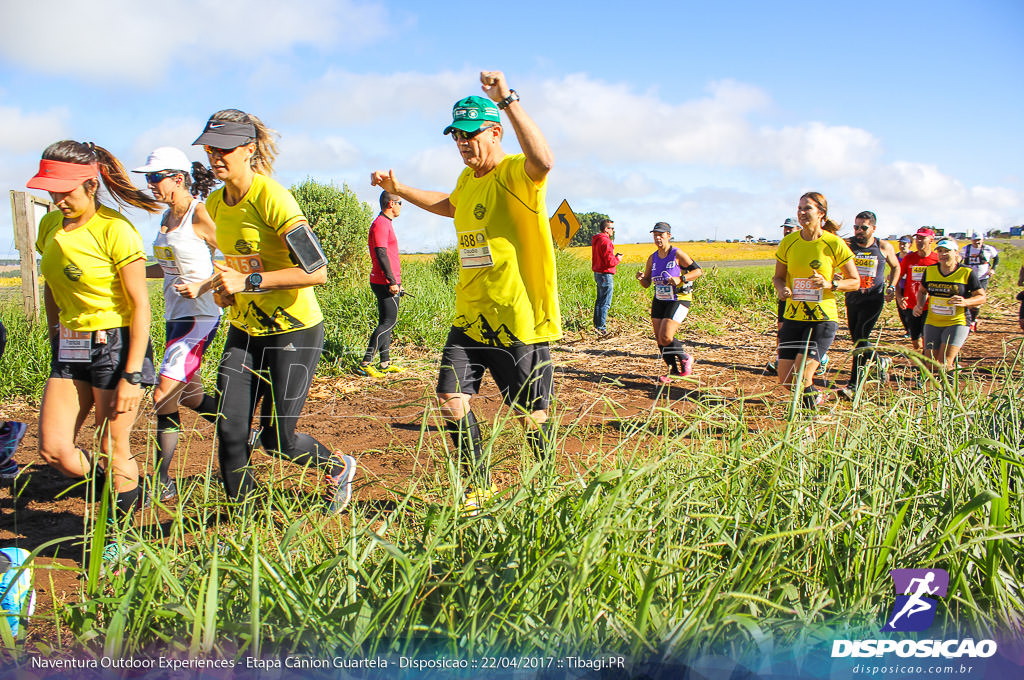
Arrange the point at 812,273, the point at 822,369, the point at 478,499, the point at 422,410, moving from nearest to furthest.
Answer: the point at 478,499
the point at 822,369
the point at 422,410
the point at 812,273

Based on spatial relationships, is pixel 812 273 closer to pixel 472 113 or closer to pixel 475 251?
pixel 475 251

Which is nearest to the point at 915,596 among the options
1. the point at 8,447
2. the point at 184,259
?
the point at 184,259

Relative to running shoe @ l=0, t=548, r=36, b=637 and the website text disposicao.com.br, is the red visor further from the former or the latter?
the website text disposicao.com.br

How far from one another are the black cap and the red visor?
1.87 feet

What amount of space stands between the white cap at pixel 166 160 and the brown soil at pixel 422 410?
4.35 ft

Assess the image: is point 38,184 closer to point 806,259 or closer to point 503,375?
point 503,375

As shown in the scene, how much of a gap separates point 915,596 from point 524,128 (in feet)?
7.18

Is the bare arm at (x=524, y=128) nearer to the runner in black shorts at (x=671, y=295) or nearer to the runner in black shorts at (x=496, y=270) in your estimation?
the runner in black shorts at (x=496, y=270)

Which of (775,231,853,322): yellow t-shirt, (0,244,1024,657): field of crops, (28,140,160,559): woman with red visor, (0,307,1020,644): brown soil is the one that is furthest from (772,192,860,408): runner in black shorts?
(28,140,160,559): woman with red visor

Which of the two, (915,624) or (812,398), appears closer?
(915,624)

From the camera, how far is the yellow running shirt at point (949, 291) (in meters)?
6.59

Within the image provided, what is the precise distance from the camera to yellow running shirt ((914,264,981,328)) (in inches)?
259

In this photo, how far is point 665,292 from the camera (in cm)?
765

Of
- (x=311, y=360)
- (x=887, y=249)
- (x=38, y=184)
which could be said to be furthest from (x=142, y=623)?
(x=887, y=249)
